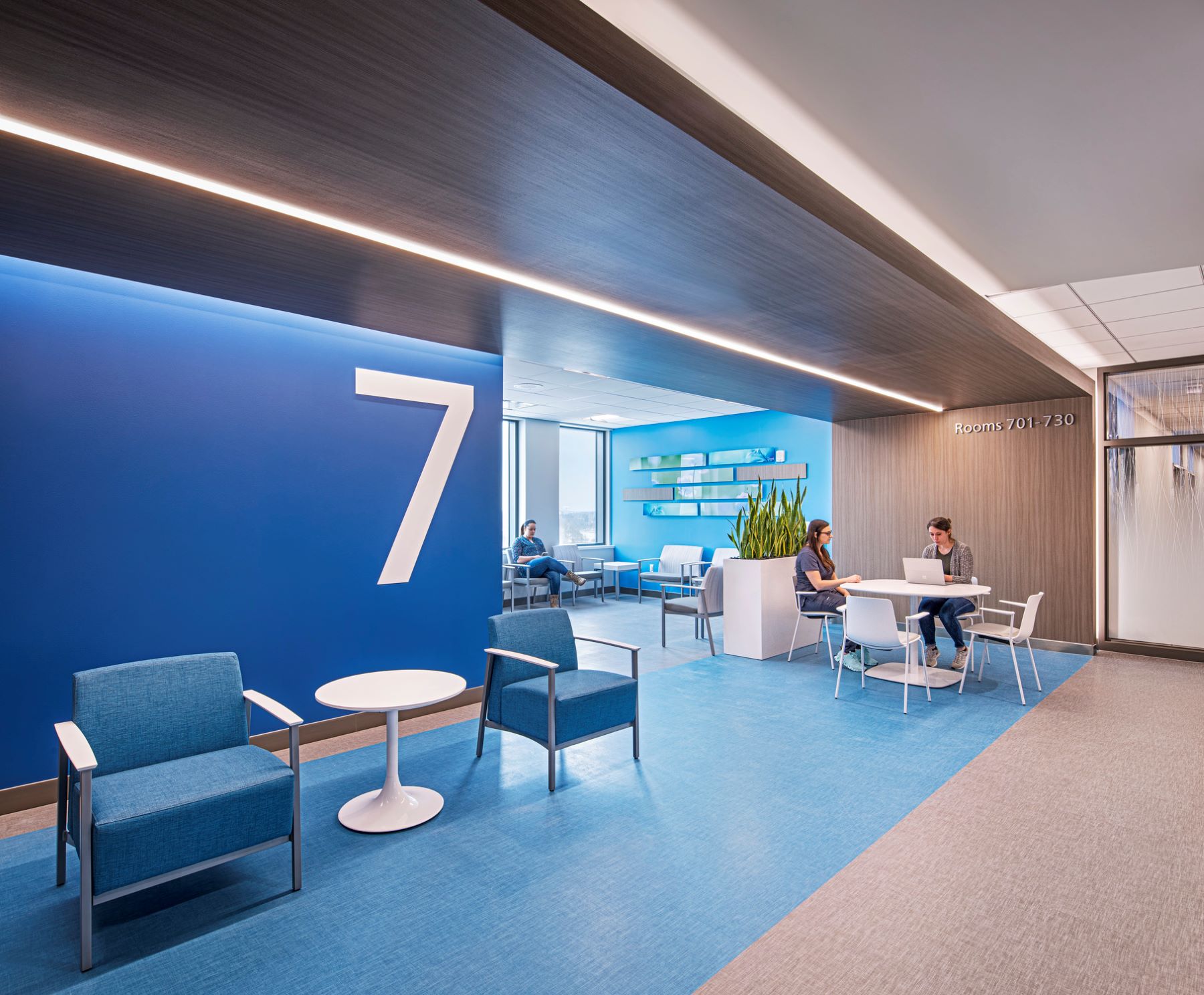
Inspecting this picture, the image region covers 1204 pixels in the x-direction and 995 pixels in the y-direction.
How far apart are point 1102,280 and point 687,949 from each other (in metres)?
4.83

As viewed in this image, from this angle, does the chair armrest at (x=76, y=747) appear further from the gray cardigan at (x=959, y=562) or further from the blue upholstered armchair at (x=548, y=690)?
the gray cardigan at (x=959, y=562)

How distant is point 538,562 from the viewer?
929 cm

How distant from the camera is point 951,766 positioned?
12.1 ft

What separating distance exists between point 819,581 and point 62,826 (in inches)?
203

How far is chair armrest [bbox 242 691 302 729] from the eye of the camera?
256 cm

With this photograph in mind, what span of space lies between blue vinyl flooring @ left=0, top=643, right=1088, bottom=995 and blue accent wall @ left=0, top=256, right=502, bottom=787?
0.76 m

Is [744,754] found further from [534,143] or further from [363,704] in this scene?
[534,143]

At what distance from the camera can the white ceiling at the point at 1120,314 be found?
4645 millimetres

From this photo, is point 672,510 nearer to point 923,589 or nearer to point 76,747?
point 923,589

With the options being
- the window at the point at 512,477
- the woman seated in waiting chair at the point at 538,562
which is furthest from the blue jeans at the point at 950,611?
the window at the point at 512,477

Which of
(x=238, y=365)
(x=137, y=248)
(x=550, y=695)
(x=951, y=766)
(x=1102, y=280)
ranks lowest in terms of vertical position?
(x=951, y=766)

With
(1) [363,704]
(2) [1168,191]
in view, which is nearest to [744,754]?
(1) [363,704]

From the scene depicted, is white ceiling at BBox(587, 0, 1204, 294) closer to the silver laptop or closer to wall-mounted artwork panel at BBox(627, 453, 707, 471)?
the silver laptop

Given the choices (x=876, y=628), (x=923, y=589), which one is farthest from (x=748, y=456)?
(x=876, y=628)
